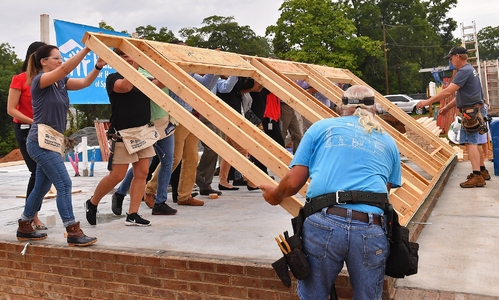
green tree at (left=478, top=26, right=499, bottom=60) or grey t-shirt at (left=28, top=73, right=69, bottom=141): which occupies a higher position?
green tree at (left=478, top=26, right=499, bottom=60)

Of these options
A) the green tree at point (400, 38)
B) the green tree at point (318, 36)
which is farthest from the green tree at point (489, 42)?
the green tree at point (318, 36)

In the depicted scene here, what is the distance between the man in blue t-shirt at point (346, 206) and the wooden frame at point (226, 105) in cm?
59

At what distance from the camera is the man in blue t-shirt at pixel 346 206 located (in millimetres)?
2369

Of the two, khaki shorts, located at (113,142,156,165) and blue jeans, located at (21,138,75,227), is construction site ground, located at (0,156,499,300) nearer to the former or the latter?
blue jeans, located at (21,138,75,227)

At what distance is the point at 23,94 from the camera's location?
445 centimetres

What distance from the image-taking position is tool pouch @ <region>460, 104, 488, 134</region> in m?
6.26

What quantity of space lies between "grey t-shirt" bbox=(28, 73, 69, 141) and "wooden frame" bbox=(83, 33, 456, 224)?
1.56 ft

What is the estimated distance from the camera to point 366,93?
267cm

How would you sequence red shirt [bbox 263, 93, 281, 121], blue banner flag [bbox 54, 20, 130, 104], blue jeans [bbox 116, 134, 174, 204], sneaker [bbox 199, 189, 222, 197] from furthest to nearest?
blue banner flag [bbox 54, 20, 130, 104] < red shirt [bbox 263, 93, 281, 121] < sneaker [bbox 199, 189, 222, 197] < blue jeans [bbox 116, 134, 174, 204]

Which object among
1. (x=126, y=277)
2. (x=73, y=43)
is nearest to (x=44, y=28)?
(x=73, y=43)

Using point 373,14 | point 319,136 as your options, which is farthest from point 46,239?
point 373,14

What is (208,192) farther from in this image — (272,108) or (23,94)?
(23,94)

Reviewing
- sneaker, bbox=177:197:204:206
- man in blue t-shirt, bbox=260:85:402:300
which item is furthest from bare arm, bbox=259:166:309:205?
sneaker, bbox=177:197:204:206

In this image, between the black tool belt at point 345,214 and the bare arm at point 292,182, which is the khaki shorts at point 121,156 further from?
the black tool belt at point 345,214
